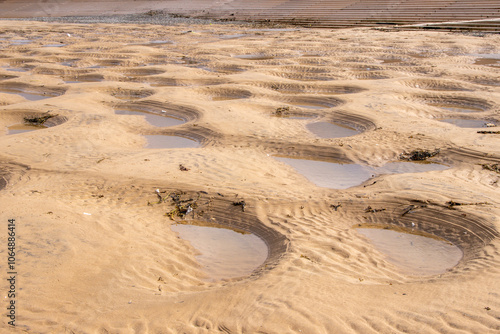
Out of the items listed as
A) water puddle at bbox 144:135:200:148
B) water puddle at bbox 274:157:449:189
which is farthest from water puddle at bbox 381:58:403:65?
water puddle at bbox 144:135:200:148

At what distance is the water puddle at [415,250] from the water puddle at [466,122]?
4.27 m

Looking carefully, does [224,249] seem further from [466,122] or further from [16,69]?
[16,69]

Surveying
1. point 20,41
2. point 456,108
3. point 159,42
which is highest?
point 159,42

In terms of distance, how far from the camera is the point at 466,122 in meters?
8.05

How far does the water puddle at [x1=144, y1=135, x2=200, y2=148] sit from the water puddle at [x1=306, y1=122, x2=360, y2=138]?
201cm

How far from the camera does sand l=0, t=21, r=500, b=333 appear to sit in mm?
3148

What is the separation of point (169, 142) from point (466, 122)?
5.14m

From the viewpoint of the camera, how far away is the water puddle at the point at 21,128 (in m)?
7.88

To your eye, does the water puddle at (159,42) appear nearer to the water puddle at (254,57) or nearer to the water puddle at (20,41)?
the water puddle at (254,57)

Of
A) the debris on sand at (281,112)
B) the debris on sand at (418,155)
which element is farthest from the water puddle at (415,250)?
the debris on sand at (281,112)

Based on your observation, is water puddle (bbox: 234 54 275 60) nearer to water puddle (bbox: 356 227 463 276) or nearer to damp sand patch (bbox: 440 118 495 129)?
damp sand patch (bbox: 440 118 495 129)

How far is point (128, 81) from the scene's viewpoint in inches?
464

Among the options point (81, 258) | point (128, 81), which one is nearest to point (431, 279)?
point (81, 258)

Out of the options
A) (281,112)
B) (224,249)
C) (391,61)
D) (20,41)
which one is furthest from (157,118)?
(20,41)
